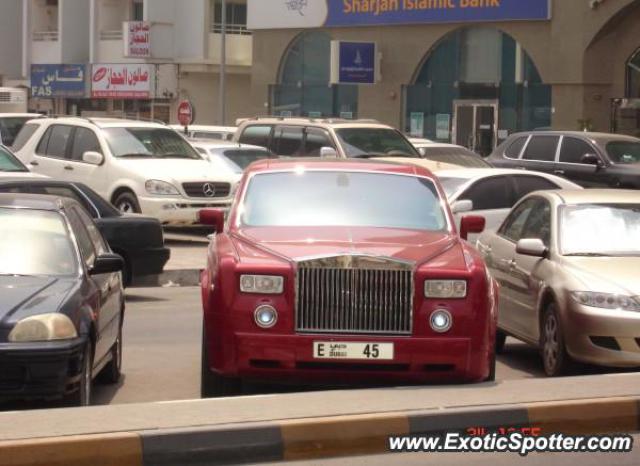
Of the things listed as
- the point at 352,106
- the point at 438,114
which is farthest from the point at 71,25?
the point at 438,114

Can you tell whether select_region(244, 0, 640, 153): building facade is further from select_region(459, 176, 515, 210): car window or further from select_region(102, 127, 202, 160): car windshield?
select_region(459, 176, 515, 210): car window

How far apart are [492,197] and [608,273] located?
826cm

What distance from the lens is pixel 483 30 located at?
41.6m

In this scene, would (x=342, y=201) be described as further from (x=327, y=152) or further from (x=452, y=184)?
(x=327, y=152)

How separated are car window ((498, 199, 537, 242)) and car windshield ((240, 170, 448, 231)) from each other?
2298 mm

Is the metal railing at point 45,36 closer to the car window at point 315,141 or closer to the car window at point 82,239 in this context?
the car window at point 315,141

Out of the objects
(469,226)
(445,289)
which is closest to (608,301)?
(469,226)

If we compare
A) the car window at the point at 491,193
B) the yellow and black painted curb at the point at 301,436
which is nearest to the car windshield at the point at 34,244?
the yellow and black painted curb at the point at 301,436

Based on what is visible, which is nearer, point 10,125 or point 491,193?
point 491,193

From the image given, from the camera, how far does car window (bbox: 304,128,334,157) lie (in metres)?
24.8

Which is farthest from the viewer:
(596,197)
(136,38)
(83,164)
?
(136,38)

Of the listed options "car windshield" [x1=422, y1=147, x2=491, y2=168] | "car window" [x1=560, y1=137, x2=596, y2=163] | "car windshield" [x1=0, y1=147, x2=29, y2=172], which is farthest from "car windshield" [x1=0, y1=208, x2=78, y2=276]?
"car windshield" [x1=422, y1=147, x2=491, y2=168]

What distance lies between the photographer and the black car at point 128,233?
15.0 m

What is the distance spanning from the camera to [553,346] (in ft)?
36.3
